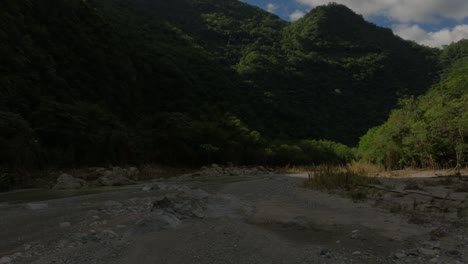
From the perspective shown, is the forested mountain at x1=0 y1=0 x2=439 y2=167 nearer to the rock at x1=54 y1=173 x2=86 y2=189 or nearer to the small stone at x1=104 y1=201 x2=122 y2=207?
the rock at x1=54 y1=173 x2=86 y2=189

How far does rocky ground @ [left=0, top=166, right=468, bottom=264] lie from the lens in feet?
19.0

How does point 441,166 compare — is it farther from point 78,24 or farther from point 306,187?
point 78,24

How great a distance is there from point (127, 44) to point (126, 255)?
48.8 meters

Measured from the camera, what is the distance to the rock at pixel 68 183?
16872 millimetres

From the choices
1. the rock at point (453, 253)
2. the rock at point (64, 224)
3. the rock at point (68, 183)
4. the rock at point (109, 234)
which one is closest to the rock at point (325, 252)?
the rock at point (453, 253)

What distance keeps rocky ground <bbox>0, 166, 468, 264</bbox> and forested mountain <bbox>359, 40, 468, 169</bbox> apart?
1867 centimetres

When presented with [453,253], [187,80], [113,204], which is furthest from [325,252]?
[187,80]

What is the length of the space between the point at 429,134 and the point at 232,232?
2598cm

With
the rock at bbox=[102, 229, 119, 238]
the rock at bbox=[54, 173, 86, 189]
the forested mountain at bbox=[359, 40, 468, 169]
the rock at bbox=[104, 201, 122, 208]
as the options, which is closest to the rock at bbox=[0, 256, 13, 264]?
the rock at bbox=[102, 229, 119, 238]

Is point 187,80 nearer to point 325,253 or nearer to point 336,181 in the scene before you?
point 336,181

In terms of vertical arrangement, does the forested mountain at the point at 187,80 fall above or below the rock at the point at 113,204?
above

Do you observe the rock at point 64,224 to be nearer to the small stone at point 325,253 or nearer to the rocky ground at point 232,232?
the rocky ground at point 232,232

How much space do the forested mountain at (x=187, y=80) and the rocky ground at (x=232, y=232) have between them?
12456 mm

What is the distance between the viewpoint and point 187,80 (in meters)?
55.8
